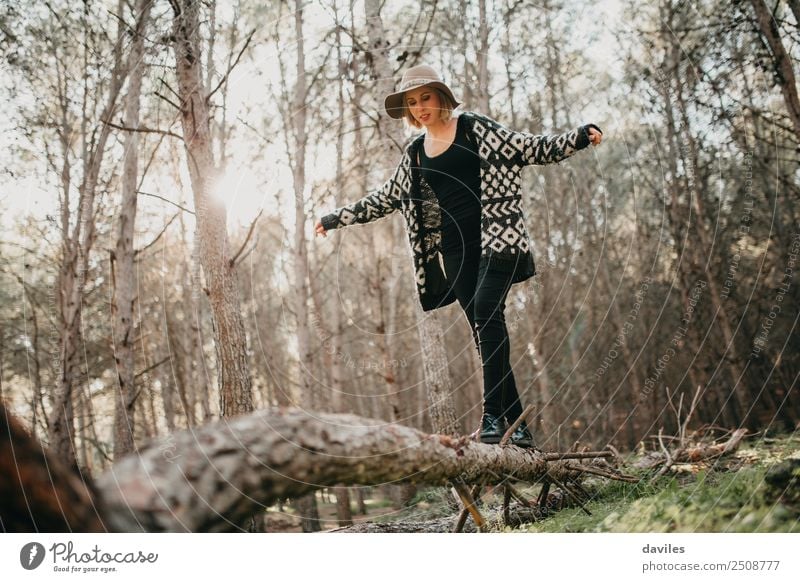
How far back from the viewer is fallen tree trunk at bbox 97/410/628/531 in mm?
1172

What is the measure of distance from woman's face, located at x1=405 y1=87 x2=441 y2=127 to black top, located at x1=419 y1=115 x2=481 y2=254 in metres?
0.12

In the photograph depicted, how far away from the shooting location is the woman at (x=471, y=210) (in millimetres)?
2553

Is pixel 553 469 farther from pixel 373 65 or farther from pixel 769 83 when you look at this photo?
pixel 373 65

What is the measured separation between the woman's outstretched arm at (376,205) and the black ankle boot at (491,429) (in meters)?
1.19

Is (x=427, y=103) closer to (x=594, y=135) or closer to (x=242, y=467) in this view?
(x=594, y=135)

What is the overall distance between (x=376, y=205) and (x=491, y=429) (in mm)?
1292

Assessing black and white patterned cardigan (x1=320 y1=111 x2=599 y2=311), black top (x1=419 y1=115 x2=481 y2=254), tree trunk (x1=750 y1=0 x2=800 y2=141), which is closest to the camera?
black and white patterned cardigan (x1=320 y1=111 x2=599 y2=311)

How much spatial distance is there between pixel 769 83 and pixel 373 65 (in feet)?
9.00

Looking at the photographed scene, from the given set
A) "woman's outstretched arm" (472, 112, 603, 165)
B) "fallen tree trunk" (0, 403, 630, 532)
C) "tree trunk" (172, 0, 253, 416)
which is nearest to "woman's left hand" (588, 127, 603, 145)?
"woman's outstretched arm" (472, 112, 603, 165)

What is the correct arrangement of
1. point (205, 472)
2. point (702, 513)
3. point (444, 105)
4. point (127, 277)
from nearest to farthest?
point (205, 472) < point (702, 513) < point (444, 105) < point (127, 277)

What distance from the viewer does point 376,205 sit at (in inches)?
118

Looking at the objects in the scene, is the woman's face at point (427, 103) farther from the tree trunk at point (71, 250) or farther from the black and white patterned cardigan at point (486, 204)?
the tree trunk at point (71, 250)

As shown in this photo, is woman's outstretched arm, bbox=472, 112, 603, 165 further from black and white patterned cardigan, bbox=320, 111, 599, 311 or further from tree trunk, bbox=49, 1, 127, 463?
tree trunk, bbox=49, 1, 127, 463

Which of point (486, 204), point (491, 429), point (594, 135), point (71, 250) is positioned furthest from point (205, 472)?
point (71, 250)
